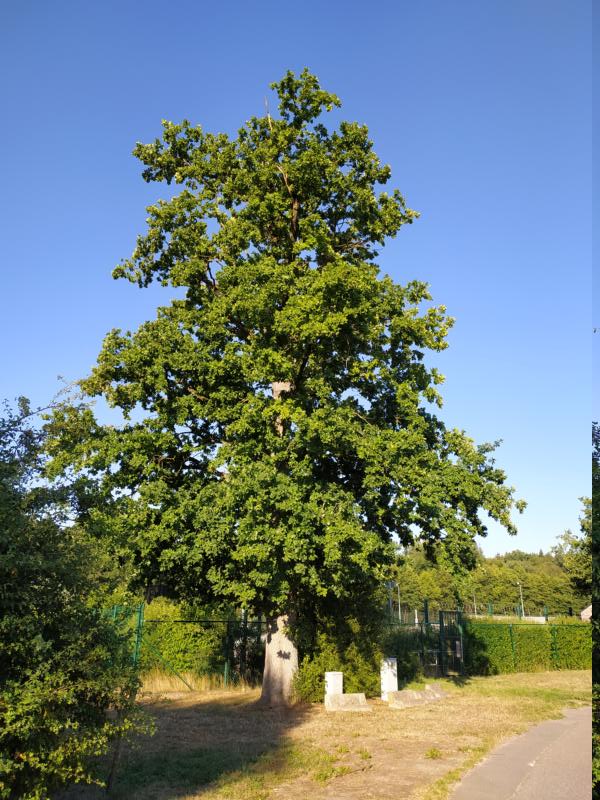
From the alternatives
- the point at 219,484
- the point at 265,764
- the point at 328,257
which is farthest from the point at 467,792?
the point at 328,257

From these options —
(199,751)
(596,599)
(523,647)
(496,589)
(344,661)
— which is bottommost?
(496,589)

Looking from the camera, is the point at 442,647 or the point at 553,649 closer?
the point at 442,647

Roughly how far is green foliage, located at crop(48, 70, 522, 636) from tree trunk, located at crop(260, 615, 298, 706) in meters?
0.52

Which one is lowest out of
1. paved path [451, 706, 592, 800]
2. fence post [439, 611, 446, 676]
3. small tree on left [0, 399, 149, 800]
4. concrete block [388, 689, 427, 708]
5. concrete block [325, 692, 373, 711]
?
fence post [439, 611, 446, 676]

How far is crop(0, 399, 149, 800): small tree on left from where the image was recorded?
18.9 ft

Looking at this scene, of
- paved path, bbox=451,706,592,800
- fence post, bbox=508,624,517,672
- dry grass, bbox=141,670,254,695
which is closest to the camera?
paved path, bbox=451,706,592,800

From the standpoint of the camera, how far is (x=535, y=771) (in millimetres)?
9266

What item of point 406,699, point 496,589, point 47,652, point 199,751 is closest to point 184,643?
point 406,699

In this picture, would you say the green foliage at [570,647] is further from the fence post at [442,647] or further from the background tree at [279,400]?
the background tree at [279,400]

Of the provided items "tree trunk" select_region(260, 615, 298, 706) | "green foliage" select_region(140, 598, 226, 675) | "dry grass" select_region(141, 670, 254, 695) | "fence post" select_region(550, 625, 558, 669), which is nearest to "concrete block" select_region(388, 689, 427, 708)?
"tree trunk" select_region(260, 615, 298, 706)

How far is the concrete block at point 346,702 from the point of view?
1518 centimetres

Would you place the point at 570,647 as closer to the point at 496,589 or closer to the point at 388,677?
the point at 388,677

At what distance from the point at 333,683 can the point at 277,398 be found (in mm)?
7064

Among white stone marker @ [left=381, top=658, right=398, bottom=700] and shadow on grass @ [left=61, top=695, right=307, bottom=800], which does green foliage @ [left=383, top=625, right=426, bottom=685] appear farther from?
shadow on grass @ [left=61, top=695, right=307, bottom=800]
